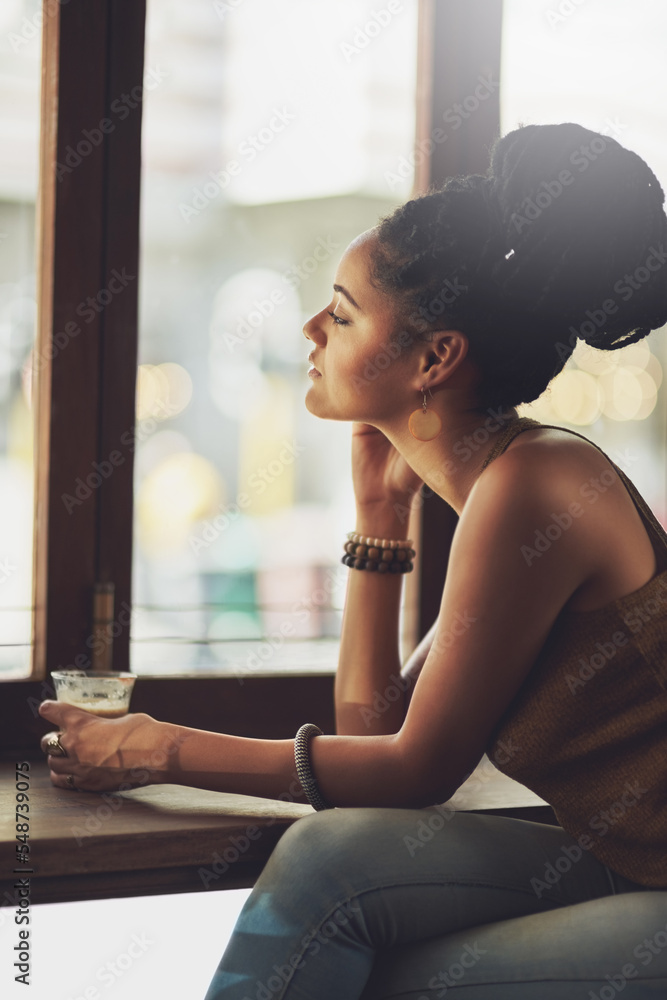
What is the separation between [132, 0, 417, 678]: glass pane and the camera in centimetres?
159

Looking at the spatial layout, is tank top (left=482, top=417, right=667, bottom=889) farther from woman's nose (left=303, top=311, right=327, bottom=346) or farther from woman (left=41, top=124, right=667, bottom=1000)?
woman's nose (left=303, top=311, right=327, bottom=346)

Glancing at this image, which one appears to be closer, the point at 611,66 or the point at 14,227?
the point at 14,227

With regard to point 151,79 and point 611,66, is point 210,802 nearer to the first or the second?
point 151,79

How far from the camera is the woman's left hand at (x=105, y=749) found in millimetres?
1121

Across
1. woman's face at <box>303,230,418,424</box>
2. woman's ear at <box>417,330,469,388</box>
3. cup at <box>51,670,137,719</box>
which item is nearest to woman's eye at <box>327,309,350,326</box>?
woman's face at <box>303,230,418,424</box>

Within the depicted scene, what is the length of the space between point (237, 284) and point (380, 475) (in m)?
0.43

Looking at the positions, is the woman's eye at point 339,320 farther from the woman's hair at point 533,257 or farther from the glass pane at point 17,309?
the glass pane at point 17,309

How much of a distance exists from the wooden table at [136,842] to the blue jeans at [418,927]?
0.41ft

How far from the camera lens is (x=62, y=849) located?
1039mm

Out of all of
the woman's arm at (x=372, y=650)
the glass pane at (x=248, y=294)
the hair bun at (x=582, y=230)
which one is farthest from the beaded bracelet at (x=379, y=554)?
the hair bun at (x=582, y=230)

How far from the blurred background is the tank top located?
70 centimetres

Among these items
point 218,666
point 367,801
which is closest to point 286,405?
point 218,666

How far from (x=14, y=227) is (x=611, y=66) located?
42.1 inches

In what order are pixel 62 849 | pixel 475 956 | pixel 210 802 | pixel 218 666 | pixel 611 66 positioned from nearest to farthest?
1. pixel 475 956
2. pixel 62 849
3. pixel 210 802
4. pixel 218 666
5. pixel 611 66
